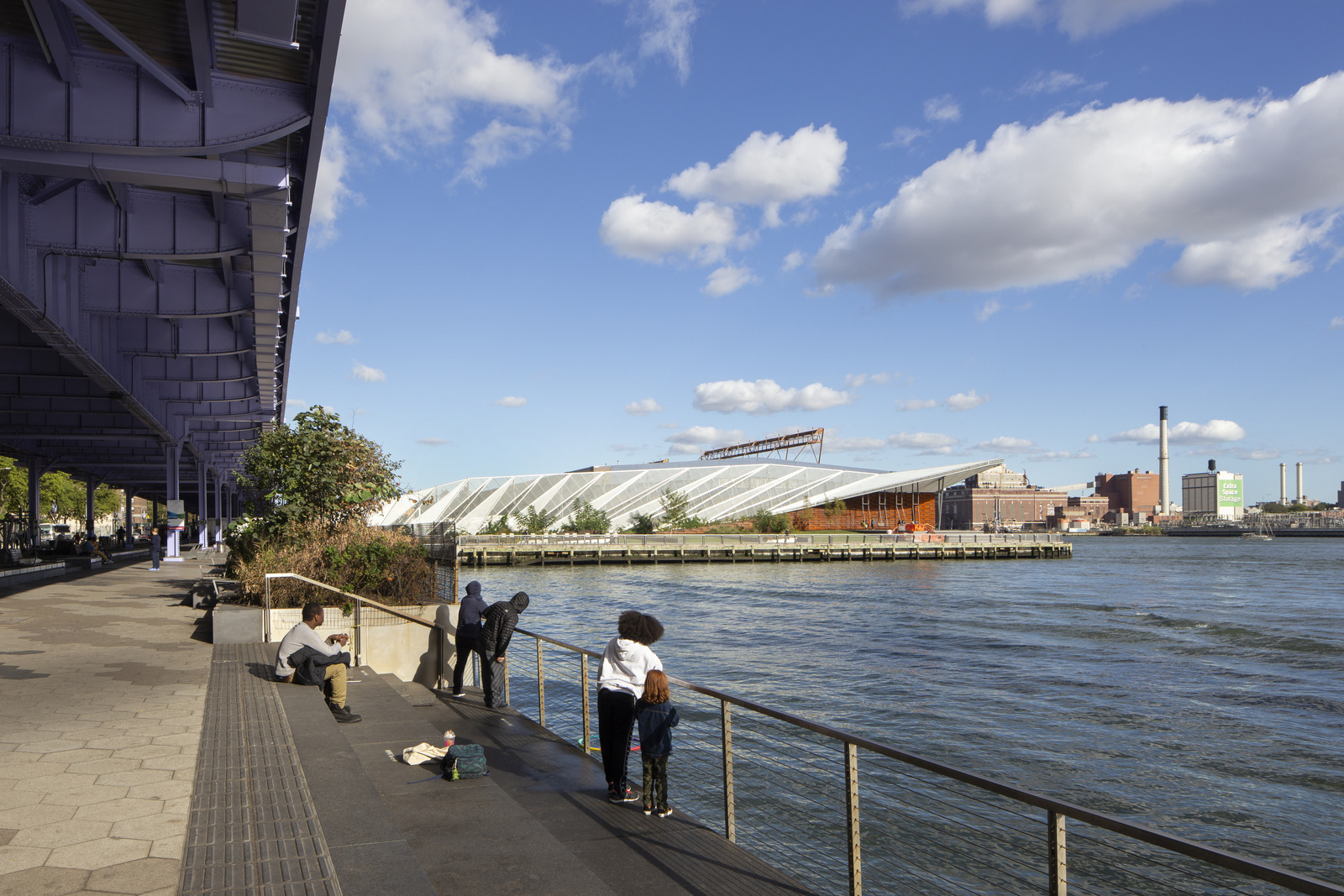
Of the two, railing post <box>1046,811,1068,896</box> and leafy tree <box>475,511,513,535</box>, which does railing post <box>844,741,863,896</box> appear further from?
leafy tree <box>475,511,513,535</box>

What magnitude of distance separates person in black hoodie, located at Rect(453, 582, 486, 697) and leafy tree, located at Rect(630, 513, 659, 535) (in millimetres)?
71243

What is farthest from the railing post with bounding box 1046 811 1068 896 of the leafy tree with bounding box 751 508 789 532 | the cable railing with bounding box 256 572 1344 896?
the leafy tree with bounding box 751 508 789 532

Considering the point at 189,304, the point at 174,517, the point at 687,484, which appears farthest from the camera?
the point at 687,484

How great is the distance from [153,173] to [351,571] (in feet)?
22.2

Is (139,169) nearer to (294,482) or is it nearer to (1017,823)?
(294,482)

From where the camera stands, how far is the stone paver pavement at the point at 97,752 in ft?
15.6

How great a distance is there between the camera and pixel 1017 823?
36.0 feet

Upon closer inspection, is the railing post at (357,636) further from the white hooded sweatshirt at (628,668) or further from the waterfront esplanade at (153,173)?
the white hooded sweatshirt at (628,668)

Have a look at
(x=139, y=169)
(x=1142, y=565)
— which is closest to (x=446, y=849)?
(x=139, y=169)

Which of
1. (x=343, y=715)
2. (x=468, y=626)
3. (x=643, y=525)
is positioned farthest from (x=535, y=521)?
(x=343, y=715)

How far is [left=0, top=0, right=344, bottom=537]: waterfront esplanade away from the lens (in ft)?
28.0

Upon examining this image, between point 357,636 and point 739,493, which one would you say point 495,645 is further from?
point 739,493

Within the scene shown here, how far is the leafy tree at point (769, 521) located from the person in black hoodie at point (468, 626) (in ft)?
240

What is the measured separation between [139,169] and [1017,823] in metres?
12.3
